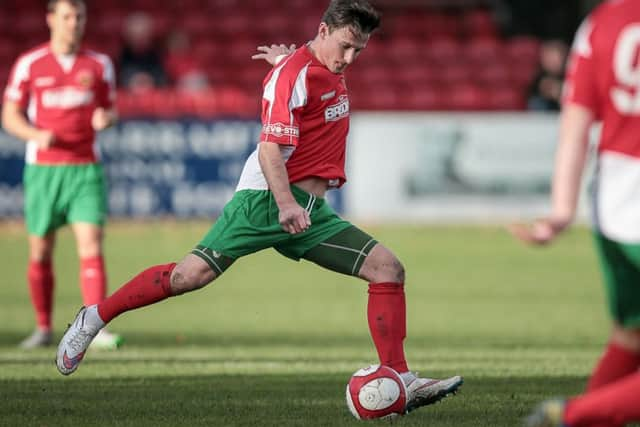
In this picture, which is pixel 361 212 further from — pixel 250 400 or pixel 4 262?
pixel 250 400

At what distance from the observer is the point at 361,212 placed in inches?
750

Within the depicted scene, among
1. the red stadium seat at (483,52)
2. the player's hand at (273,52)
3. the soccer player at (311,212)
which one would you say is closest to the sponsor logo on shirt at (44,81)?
A: the player's hand at (273,52)

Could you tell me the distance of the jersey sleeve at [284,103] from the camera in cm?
616

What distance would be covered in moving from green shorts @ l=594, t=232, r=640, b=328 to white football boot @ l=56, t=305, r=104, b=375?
3085mm

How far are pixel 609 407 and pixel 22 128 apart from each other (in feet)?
19.5

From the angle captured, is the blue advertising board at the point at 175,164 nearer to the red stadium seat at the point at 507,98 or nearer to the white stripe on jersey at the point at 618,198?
the red stadium seat at the point at 507,98

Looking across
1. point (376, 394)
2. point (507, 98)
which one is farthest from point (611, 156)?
point (507, 98)

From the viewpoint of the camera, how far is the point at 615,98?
175 inches

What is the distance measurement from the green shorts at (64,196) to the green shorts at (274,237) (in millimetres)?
3078

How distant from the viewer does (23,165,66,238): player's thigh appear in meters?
9.39

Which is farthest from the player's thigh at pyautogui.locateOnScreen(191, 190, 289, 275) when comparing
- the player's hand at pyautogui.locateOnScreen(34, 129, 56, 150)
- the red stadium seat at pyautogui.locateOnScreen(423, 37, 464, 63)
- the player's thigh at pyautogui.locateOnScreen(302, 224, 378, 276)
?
the red stadium seat at pyautogui.locateOnScreen(423, 37, 464, 63)

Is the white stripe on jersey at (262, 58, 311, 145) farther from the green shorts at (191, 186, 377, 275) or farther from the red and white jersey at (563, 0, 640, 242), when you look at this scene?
the red and white jersey at (563, 0, 640, 242)

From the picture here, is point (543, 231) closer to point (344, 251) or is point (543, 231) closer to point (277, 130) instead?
point (277, 130)

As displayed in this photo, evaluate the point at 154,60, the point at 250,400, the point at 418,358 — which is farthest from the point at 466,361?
the point at 154,60
